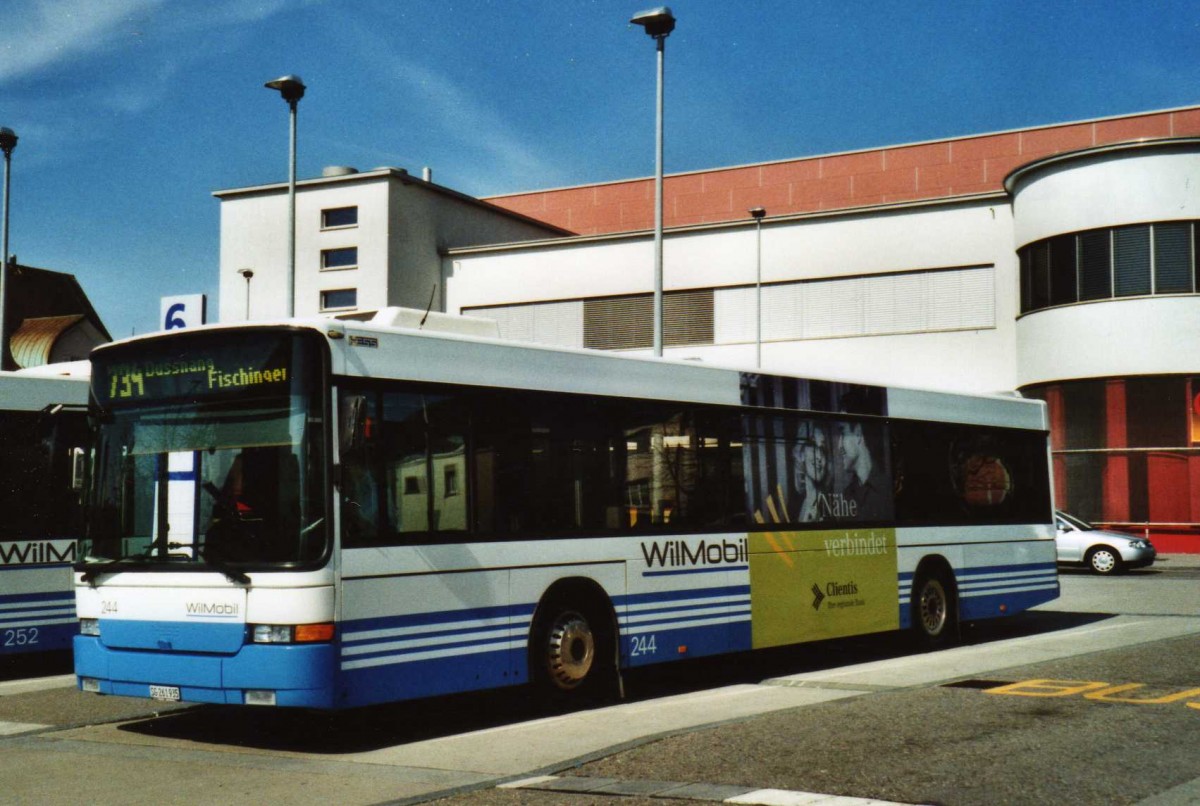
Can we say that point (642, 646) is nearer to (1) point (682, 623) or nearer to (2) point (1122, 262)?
(1) point (682, 623)

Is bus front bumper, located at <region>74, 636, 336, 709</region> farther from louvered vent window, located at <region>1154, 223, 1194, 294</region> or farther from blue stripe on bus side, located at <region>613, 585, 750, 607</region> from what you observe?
louvered vent window, located at <region>1154, 223, 1194, 294</region>

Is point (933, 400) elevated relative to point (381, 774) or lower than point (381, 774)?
elevated

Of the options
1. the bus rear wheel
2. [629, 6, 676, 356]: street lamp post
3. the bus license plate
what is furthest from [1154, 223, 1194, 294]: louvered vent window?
the bus license plate

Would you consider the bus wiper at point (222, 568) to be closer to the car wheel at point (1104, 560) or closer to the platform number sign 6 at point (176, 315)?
the platform number sign 6 at point (176, 315)

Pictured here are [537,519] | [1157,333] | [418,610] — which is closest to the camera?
[418,610]

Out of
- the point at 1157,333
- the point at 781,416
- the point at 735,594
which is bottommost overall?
the point at 735,594

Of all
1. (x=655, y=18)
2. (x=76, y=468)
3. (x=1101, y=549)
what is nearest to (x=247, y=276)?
(x=1101, y=549)

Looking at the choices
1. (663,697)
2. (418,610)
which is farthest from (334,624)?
(663,697)

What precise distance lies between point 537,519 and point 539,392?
1.00 meters

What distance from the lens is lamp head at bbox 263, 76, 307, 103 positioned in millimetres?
23750

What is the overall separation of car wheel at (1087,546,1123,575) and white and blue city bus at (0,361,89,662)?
23.4 meters

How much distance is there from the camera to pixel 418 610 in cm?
962

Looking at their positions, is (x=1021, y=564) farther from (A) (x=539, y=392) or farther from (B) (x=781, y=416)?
(A) (x=539, y=392)

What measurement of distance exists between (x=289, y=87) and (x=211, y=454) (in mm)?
15981
